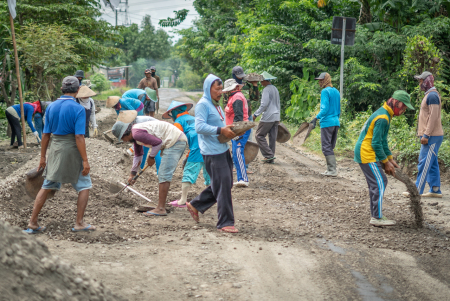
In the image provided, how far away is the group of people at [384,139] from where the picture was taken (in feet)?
18.6

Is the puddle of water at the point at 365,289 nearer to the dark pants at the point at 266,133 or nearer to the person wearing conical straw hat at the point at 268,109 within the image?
the person wearing conical straw hat at the point at 268,109

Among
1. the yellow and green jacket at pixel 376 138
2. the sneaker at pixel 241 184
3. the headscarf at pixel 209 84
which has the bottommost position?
the sneaker at pixel 241 184

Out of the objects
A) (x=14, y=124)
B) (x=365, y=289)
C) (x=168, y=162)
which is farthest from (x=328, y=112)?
(x=14, y=124)

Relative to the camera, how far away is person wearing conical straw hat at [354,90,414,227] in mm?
5621

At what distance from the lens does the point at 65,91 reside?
5266 millimetres

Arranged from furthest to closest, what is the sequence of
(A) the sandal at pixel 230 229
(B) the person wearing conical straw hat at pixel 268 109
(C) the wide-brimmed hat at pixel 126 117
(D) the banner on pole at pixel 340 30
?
(D) the banner on pole at pixel 340 30, (B) the person wearing conical straw hat at pixel 268 109, (C) the wide-brimmed hat at pixel 126 117, (A) the sandal at pixel 230 229

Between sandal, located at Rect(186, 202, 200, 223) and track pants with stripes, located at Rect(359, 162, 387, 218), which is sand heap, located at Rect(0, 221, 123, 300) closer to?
sandal, located at Rect(186, 202, 200, 223)

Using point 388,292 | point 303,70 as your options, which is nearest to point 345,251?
point 388,292

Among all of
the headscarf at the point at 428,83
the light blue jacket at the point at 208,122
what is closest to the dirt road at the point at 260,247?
the light blue jacket at the point at 208,122

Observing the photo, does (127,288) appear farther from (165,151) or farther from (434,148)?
(434,148)

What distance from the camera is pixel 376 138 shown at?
565cm

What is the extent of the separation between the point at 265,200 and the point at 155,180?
2629 mm

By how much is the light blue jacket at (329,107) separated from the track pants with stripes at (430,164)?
2.10 meters

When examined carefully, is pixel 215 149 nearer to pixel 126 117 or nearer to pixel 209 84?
pixel 209 84
